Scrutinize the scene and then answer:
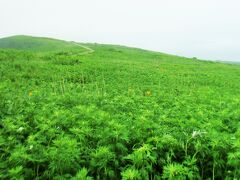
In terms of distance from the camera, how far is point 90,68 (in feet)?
62.6

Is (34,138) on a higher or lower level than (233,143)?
lower

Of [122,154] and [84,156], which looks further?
[122,154]

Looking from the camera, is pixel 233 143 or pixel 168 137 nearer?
pixel 233 143

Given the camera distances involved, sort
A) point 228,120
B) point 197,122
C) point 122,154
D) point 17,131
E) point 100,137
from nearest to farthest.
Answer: point 122,154
point 100,137
point 17,131
point 197,122
point 228,120

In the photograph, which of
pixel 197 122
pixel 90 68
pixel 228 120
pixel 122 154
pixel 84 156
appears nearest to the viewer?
pixel 84 156

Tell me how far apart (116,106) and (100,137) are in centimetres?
265

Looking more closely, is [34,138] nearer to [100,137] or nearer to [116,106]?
[100,137]

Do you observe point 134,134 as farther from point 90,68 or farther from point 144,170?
point 90,68

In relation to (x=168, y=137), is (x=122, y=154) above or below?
below

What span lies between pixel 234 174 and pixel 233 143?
47 centimetres

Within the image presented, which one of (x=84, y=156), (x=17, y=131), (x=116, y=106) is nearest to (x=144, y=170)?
(x=84, y=156)

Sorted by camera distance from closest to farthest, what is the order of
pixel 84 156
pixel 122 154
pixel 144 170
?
pixel 144 170, pixel 84 156, pixel 122 154

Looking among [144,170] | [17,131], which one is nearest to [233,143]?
[144,170]

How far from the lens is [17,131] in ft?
12.7
